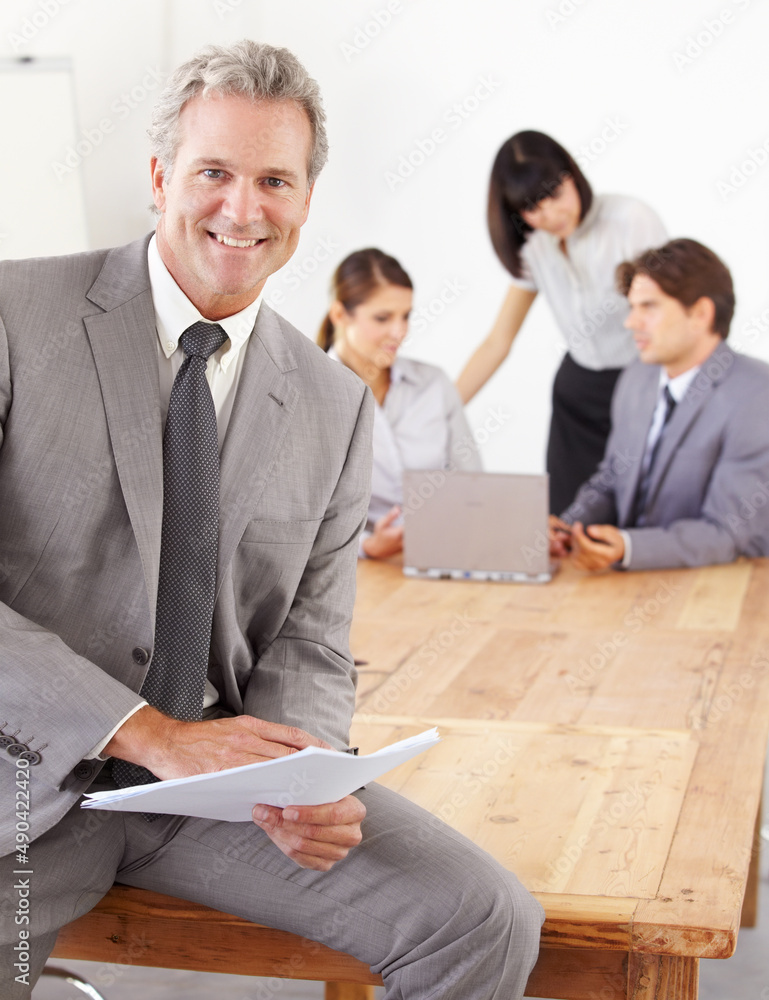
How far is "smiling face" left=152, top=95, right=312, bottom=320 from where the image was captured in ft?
4.43

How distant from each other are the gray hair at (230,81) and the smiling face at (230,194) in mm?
11

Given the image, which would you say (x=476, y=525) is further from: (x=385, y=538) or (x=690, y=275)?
(x=690, y=275)

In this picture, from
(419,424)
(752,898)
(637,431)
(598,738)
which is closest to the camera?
Result: (598,738)

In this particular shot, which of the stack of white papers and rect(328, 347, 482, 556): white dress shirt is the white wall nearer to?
rect(328, 347, 482, 556): white dress shirt

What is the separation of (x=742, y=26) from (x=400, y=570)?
2929 millimetres

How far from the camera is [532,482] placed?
3014mm

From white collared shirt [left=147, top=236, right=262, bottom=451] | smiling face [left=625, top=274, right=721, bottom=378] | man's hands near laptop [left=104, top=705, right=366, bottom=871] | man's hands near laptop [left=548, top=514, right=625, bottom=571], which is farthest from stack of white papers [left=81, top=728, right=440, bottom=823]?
smiling face [left=625, top=274, right=721, bottom=378]

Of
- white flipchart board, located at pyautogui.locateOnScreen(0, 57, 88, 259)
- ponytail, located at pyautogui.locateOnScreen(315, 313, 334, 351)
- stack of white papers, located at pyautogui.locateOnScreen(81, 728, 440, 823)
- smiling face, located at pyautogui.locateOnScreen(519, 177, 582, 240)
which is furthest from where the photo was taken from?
smiling face, located at pyautogui.locateOnScreen(519, 177, 582, 240)

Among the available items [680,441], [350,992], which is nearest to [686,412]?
[680,441]

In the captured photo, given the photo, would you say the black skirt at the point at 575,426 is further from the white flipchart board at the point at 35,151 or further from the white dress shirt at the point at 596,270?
the white flipchart board at the point at 35,151

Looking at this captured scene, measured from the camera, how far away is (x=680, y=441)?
3.39 m

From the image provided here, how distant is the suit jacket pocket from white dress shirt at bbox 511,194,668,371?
3.25m

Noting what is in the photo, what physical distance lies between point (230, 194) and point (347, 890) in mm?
833

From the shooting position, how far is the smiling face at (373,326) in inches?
149
